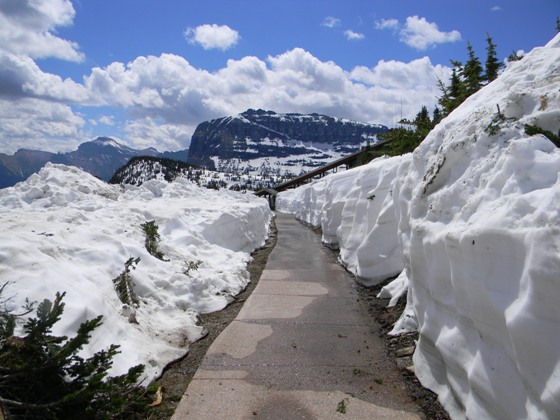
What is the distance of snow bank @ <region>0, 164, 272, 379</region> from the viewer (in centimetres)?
422

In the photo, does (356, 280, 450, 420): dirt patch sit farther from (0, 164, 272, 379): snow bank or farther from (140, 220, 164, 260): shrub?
(140, 220, 164, 260): shrub

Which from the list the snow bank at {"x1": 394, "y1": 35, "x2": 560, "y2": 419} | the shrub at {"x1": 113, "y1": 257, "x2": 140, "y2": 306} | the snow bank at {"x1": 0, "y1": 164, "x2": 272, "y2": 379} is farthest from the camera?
the shrub at {"x1": 113, "y1": 257, "x2": 140, "y2": 306}

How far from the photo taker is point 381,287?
25.9 feet

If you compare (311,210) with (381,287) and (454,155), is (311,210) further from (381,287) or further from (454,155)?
(454,155)

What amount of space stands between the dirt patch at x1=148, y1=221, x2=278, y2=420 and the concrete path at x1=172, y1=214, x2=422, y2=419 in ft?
0.35

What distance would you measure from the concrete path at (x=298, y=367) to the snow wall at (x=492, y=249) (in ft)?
2.20

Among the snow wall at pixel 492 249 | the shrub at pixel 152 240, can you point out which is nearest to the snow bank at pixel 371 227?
the snow wall at pixel 492 249

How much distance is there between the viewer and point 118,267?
5.82 meters

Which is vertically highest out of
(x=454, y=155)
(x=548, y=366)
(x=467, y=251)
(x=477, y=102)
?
(x=477, y=102)

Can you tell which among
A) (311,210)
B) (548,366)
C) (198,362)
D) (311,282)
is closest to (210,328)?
A: (198,362)

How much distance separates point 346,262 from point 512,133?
6563 millimetres

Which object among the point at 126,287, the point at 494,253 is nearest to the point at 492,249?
the point at 494,253

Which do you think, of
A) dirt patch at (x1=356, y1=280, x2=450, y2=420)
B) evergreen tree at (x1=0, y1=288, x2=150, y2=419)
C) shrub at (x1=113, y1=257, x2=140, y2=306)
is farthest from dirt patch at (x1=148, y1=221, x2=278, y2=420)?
dirt patch at (x1=356, y1=280, x2=450, y2=420)

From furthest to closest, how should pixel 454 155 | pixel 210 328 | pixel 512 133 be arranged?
1. pixel 210 328
2. pixel 454 155
3. pixel 512 133
